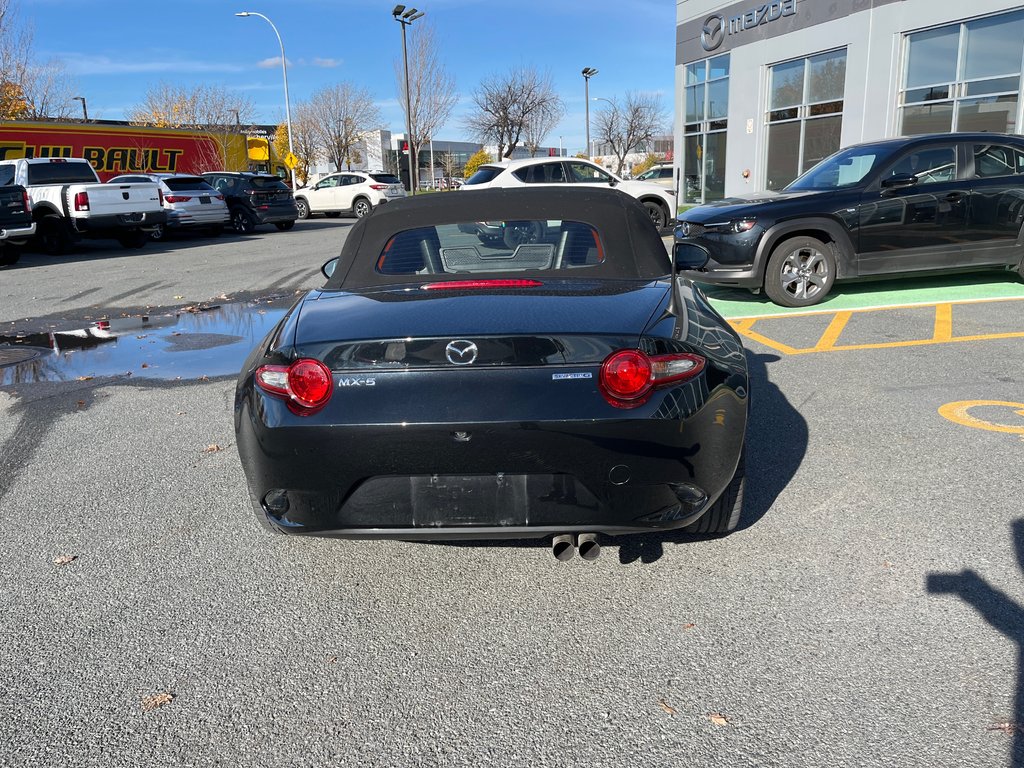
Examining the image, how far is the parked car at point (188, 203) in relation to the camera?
20875mm

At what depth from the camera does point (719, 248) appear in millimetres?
8695

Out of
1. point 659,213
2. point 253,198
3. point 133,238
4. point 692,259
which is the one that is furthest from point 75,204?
point 692,259

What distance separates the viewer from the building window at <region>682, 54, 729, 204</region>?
2175cm

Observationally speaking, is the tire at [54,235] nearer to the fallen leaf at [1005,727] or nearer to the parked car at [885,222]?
the parked car at [885,222]

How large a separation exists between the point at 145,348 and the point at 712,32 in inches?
728

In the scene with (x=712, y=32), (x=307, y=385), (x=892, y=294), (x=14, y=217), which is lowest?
(x=892, y=294)

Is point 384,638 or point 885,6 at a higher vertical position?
point 885,6

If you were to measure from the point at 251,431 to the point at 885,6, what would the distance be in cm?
1783

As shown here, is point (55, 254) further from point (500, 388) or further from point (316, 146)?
→ point (316, 146)

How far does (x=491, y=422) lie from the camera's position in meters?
2.65

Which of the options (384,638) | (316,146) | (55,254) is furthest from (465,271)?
(316,146)

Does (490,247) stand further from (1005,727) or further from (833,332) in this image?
(833,332)

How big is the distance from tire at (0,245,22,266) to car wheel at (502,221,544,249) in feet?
51.8

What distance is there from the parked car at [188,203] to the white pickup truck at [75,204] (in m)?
1.91
